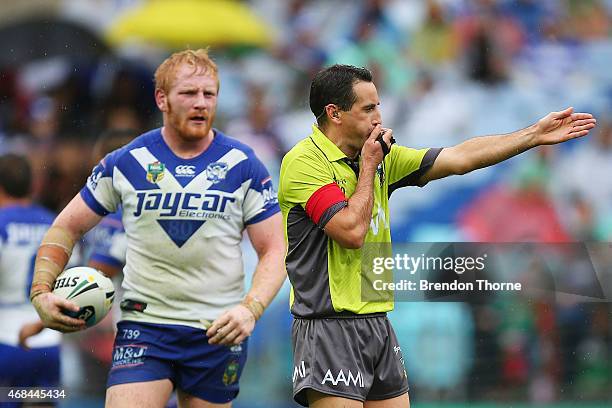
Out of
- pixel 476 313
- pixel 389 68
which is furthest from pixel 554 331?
pixel 389 68

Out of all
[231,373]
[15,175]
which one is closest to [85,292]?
[231,373]

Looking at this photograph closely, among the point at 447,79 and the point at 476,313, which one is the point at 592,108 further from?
the point at 476,313


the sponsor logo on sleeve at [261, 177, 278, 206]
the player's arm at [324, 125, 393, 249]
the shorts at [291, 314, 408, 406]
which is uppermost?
the sponsor logo on sleeve at [261, 177, 278, 206]

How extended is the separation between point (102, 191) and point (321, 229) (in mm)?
1361

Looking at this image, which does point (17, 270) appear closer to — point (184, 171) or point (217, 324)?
point (184, 171)

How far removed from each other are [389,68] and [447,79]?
44 centimetres

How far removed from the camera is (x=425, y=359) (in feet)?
25.3

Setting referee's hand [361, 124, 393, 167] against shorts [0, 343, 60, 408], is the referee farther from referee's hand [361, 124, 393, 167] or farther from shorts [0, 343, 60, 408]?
shorts [0, 343, 60, 408]

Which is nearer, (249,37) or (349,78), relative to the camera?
(349,78)

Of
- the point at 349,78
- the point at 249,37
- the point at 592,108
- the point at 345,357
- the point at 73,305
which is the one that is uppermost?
the point at 249,37

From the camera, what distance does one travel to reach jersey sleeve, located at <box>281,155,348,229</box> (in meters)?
4.27

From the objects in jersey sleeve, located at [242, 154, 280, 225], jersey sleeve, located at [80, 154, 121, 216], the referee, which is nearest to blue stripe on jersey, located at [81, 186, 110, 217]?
jersey sleeve, located at [80, 154, 121, 216]

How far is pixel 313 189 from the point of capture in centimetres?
436

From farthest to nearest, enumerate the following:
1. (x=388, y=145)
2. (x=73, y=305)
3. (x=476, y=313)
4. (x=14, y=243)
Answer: (x=476, y=313), (x=14, y=243), (x=73, y=305), (x=388, y=145)
